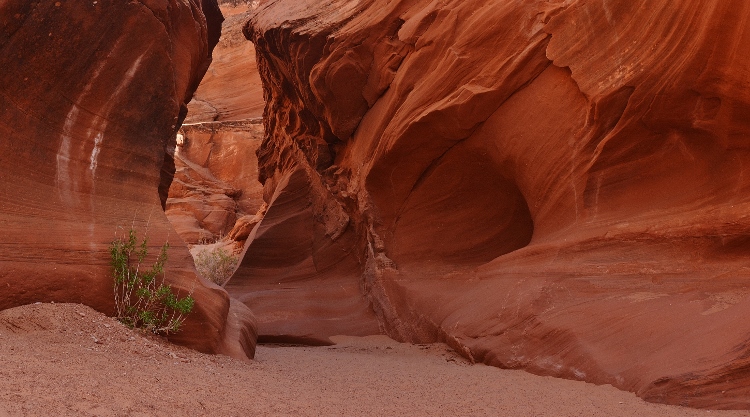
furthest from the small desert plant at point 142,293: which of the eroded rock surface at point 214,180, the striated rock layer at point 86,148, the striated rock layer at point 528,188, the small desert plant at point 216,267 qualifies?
the eroded rock surface at point 214,180

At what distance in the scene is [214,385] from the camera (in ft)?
13.4

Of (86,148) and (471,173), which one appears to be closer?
(86,148)

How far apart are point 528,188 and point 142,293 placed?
4.98 metres

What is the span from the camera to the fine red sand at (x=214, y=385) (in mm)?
3205

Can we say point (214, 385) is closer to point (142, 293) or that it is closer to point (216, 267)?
point (142, 293)

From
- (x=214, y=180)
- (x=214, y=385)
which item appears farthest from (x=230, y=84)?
(x=214, y=385)

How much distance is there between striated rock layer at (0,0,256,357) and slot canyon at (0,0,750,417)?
2 cm

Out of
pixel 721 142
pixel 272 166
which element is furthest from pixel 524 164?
pixel 272 166

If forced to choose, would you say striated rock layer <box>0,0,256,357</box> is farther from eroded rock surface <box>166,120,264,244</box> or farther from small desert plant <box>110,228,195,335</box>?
eroded rock surface <box>166,120,264,244</box>

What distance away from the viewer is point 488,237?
32.6 feet

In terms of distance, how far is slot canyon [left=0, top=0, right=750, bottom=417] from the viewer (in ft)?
18.7

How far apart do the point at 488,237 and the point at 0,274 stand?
665cm

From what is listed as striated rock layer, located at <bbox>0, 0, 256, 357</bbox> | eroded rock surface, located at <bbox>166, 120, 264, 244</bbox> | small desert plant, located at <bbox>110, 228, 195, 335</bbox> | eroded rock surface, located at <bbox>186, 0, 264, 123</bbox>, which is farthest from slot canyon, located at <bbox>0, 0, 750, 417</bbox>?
eroded rock surface, located at <bbox>186, 0, 264, 123</bbox>

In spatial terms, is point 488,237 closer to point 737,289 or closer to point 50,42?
point 737,289
